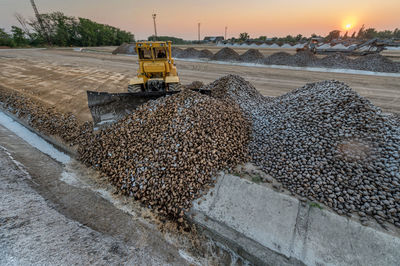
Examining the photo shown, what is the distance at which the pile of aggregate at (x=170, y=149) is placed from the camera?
11.0ft

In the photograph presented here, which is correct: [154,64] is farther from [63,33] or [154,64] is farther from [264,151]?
[63,33]

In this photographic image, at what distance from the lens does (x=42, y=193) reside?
3484mm

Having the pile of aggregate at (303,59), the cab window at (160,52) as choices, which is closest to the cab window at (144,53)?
the cab window at (160,52)

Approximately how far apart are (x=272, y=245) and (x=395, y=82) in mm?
14006

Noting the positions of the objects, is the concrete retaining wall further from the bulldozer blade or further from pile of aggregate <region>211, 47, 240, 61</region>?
pile of aggregate <region>211, 47, 240, 61</region>

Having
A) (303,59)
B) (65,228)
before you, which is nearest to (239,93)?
(65,228)

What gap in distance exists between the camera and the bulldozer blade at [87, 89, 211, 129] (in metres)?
4.71

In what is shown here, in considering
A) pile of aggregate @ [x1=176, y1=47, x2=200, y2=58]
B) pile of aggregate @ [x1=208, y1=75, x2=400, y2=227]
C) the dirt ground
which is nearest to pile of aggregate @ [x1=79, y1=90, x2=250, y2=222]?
pile of aggregate @ [x1=208, y1=75, x2=400, y2=227]

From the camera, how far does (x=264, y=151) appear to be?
13.6ft

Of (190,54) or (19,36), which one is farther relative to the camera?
(19,36)

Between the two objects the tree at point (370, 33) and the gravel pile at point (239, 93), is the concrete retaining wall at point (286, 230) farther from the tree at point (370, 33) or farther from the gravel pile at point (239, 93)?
the tree at point (370, 33)

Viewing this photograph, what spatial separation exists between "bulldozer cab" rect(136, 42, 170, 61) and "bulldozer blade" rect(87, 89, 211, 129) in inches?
97.5

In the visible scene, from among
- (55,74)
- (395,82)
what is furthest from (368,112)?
(55,74)

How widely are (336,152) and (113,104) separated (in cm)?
578
